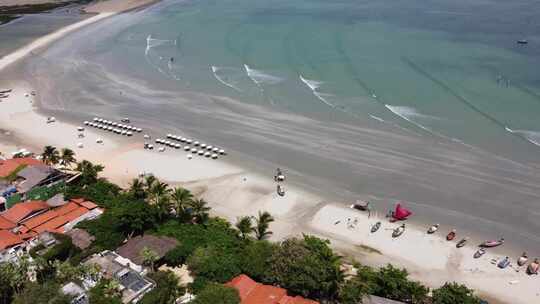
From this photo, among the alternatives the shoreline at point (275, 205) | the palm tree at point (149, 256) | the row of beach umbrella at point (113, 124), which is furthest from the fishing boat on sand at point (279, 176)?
the row of beach umbrella at point (113, 124)

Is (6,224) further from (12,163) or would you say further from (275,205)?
(275,205)

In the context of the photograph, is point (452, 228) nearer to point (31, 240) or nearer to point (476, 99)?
point (476, 99)

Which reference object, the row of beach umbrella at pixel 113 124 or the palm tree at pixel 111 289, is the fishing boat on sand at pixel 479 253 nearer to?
the palm tree at pixel 111 289

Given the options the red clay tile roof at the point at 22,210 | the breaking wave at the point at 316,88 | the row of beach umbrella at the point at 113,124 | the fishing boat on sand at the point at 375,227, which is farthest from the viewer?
the breaking wave at the point at 316,88

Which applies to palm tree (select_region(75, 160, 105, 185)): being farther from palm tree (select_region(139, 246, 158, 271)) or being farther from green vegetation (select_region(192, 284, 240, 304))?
green vegetation (select_region(192, 284, 240, 304))

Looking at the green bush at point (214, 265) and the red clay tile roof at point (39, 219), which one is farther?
the red clay tile roof at point (39, 219)

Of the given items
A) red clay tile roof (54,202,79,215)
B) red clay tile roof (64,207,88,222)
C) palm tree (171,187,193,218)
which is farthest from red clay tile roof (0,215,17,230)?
palm tree (171,187,193,218)
